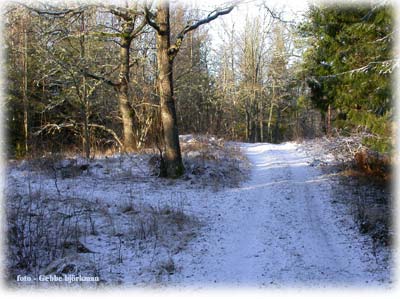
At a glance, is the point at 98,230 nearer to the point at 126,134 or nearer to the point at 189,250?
the point at 189,250

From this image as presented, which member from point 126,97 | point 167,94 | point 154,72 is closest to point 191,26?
point 167,94

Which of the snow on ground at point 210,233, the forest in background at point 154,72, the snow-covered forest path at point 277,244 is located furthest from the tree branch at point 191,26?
the snow-covered forest path at point 277,244

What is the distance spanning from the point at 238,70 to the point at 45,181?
3058cm

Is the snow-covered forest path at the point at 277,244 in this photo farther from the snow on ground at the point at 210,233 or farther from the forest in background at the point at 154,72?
the forest in background at the point at 154,72

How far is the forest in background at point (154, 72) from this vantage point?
8.57 metres

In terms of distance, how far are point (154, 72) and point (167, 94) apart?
6876 millimetres

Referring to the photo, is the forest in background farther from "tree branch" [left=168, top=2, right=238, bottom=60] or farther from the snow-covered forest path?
the snow-covered forest path

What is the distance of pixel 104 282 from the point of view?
4.68m

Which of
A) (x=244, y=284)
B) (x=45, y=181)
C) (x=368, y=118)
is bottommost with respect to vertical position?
(x=244, y=284)

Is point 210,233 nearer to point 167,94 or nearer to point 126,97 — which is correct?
point 167,94

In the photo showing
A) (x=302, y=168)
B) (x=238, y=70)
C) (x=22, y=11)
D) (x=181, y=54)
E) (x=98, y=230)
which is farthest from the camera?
(x=238, y=70)

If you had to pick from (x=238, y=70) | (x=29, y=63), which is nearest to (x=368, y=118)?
(x=29, y=63)

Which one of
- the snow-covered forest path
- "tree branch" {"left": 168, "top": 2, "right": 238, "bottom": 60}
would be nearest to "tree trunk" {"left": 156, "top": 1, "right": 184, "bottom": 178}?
"tree branch" {"left": 168, "top": 2, "right": 238, "bottom": 60}

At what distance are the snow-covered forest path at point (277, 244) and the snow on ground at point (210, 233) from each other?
15 millimetres
